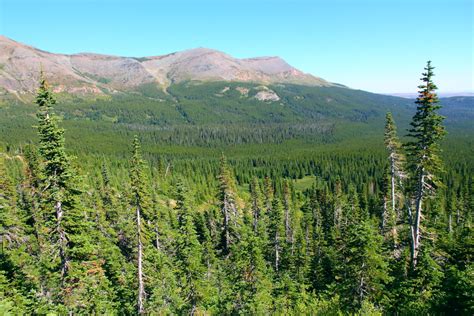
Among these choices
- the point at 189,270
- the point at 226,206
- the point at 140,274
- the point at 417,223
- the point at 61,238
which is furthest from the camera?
the point at 226,206

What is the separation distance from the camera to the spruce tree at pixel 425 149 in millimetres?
25183

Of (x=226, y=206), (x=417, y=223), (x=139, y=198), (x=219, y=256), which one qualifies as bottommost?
(x=219, y=256)

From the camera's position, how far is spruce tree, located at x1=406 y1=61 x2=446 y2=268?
2518 cm

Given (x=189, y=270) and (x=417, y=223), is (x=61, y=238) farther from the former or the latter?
(x=417, y=223)

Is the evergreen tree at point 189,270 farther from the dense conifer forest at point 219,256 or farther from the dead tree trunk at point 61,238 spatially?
the dead tree trunk at point 61,238

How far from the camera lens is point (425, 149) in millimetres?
26172

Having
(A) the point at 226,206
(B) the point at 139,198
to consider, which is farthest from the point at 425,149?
(A) the point at 226,206

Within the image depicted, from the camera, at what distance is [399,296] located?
22.4 m

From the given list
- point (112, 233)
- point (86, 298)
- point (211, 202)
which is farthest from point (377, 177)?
point (86, 298)

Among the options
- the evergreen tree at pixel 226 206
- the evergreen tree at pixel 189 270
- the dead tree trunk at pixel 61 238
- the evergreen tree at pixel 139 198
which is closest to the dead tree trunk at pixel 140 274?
the evergreen tree at pixel 139 198

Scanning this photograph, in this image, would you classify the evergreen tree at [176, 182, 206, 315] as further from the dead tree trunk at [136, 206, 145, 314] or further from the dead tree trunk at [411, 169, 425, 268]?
the dead tree trunk at [411, 169, 425, 268]

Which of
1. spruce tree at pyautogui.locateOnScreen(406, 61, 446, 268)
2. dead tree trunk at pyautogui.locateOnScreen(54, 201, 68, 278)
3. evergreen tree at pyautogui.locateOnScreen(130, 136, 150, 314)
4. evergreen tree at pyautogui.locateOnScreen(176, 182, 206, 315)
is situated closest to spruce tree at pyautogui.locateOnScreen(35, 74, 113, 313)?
dead tree trunk at pyautogui.locateOnScreen(54, 201, 68, 278)

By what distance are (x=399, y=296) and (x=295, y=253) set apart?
2568 centimetres

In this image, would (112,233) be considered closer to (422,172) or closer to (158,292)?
(158,292)
